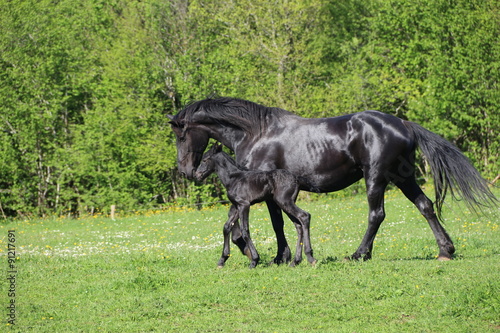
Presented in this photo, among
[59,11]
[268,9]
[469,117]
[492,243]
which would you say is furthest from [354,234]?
[59,11]

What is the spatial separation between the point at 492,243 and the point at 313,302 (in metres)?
5.56

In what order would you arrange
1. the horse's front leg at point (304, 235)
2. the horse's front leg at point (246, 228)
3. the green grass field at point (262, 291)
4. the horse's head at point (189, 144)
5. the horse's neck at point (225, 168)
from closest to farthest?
the green grass field at point (262, 291), the horse's front leg at point (304, 235), the horse's front leg at point (246, 228), the horse's neck at point (225, 168), the horse's head at point (189, 144)

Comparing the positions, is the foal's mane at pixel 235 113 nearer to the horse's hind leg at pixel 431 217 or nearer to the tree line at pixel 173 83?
the horse's hind leg at pixel 431 217

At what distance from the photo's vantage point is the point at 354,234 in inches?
633

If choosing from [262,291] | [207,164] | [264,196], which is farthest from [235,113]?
[262,291]

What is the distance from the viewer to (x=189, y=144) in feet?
37.3

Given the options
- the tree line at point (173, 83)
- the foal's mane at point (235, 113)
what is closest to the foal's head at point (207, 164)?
the foal's mane at point (235, 113)

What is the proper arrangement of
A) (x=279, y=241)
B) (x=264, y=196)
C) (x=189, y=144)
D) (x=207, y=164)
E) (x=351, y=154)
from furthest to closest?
(x=189, y=144) → (x=207, y=164) → (x=279, y=241) → (x=351, y=154) → (x=264, y=196)

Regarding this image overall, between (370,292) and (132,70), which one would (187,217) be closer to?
(132,70)

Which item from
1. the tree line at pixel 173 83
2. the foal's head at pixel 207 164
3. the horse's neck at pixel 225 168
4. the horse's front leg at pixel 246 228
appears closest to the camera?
the horse's front leg at pixel 246 228

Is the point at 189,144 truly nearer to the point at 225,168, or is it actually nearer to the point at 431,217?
the point at 225,168

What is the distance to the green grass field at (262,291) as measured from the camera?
7.46 meters

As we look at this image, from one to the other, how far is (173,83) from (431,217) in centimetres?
2498

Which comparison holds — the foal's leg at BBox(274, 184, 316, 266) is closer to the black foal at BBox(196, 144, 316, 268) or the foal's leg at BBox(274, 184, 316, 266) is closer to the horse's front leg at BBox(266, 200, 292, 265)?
the black foal at BBox(196, 144, 316, 268)
